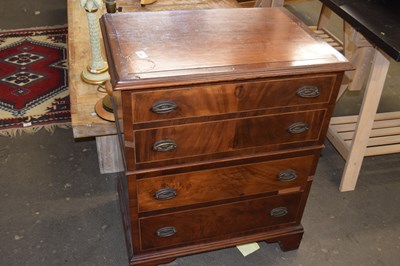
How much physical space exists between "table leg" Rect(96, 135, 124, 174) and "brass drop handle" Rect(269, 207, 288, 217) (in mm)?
800

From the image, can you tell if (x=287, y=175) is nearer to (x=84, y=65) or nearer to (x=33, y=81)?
(x=84, y=65)

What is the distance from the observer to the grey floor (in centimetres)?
185

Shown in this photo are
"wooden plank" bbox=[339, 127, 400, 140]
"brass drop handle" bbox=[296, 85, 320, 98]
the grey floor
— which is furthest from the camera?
"wooden plank" bbox=[339, 127, 400, 140]

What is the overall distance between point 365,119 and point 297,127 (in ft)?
2.29

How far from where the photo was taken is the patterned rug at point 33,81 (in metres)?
2.56

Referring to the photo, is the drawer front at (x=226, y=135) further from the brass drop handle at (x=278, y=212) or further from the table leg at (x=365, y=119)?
the table leg at (x=365, y=119)

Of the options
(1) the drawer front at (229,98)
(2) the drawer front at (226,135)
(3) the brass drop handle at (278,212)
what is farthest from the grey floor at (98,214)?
(1) the drawer front at (229,98)

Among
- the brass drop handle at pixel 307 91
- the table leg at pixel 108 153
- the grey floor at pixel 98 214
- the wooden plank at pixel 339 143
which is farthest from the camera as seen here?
the wooden plank at pixel 339 143

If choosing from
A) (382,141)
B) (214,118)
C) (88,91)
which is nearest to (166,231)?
(214,118)

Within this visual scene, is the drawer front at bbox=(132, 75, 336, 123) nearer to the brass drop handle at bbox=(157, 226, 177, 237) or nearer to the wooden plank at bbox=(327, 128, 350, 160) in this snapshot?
the brass drop handle at bbox=(157, 226, 177, 237)

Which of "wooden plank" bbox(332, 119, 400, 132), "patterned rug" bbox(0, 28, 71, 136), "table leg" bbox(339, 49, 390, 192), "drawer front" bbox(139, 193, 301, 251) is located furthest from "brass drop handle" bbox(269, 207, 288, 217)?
"patterned rug" bbox(0, 28, 71, 136)

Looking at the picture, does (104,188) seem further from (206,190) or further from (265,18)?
(265,18)

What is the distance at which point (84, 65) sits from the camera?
232 cm

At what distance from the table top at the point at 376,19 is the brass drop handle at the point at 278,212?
2.34ft
